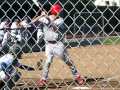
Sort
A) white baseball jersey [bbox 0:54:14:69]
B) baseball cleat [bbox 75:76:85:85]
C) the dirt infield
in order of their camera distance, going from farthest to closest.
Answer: the dirt infield < baseball cleat [bbox 75:76:85:85] < white baseball jersey [bbox 0:54:14:69]

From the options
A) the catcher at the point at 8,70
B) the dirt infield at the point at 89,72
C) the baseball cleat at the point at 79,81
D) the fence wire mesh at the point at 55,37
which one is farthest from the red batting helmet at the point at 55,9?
the baseball cleat at the point at 79,81

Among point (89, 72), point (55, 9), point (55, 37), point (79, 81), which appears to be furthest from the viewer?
point (89, 72)

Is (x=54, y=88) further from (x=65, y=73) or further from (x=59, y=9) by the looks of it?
(x=59, y=9)

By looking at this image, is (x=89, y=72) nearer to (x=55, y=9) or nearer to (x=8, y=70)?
(x=8, y=70)

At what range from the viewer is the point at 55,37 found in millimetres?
7996

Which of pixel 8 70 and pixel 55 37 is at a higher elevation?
pixel 8 70

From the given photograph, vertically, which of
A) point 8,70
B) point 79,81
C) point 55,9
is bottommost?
point 79,81

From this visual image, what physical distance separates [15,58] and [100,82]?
3003mm

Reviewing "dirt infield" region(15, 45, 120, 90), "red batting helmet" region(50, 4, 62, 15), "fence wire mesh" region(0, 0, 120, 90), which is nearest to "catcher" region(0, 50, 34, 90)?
"fence wire mesh" region(0, 0, 120, 90)

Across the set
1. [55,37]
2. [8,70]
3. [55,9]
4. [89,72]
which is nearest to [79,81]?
[55,37]

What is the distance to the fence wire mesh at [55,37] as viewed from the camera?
231 inches

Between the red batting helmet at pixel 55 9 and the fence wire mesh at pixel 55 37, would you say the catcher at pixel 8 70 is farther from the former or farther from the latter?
the red batting helmet at pixel 55 9

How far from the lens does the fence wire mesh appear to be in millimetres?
5859

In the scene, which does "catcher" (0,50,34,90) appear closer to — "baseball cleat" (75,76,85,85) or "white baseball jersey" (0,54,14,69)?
"white baseball jersey" (0,54,14,69)
